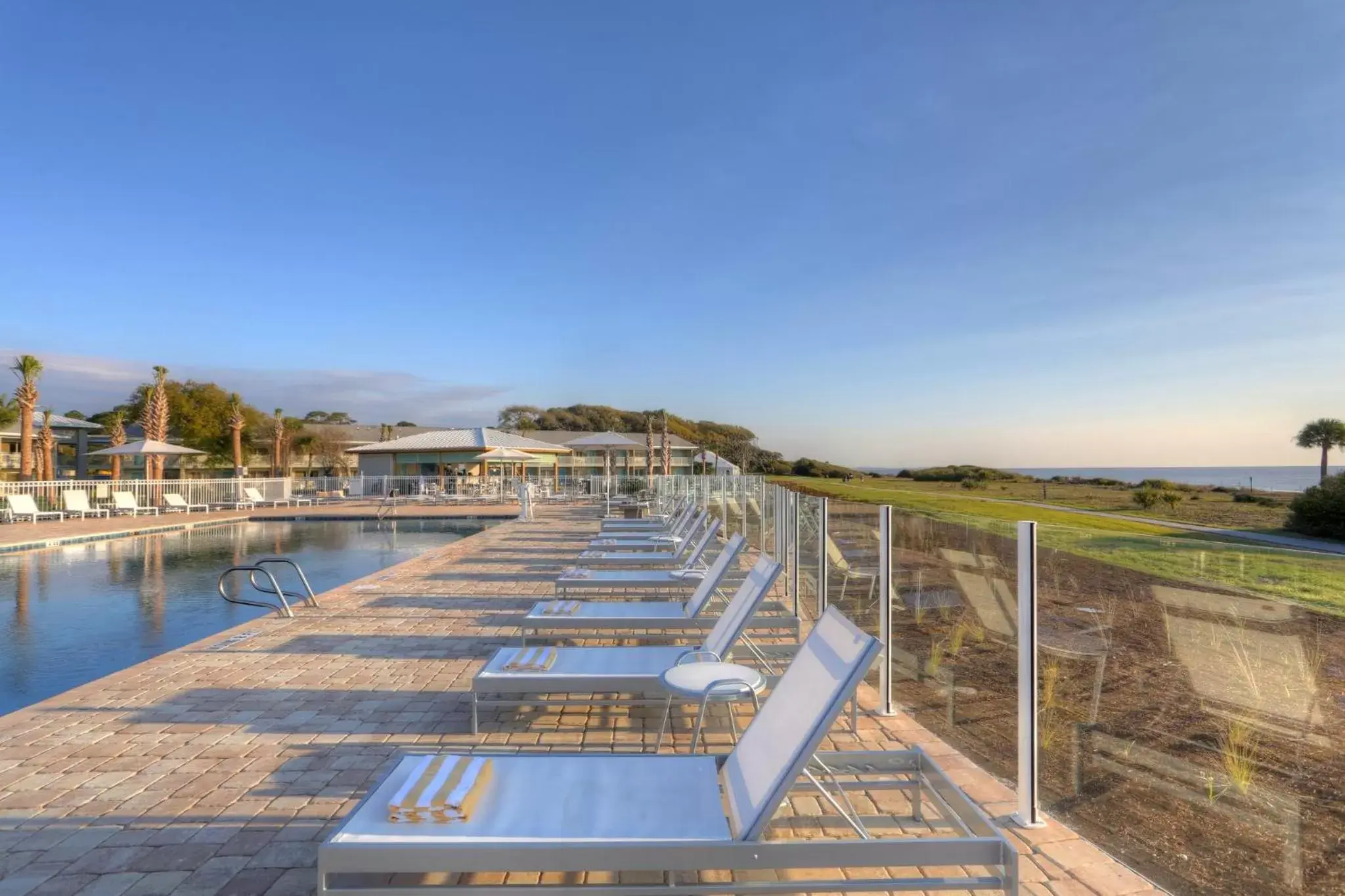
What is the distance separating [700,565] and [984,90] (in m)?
8.40

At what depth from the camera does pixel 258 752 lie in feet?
10.9

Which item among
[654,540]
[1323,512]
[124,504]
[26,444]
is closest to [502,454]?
[124,504]

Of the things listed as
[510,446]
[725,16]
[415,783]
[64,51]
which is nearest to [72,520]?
[64,51]

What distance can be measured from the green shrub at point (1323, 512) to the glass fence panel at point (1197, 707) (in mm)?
15596

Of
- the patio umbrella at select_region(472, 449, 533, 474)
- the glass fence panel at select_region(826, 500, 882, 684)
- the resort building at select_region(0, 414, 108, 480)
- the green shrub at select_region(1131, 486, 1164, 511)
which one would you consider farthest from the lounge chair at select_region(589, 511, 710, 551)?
the resort building at select_region(0, 414, 108, 480)

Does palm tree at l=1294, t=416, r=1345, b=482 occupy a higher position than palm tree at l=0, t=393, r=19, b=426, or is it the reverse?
palm tree at l=0, t=393, r=19, b=426

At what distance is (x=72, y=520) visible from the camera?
54.9 ft

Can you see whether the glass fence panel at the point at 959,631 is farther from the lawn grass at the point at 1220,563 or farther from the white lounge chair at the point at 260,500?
the white lounge chair at the point at 260,500

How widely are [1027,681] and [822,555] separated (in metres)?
2.36

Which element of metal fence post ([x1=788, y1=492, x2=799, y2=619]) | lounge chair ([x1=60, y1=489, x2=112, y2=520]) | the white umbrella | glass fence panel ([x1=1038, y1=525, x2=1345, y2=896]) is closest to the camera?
glass fence panel ([x1=1038, y1=525, x2=1345, y2=896])

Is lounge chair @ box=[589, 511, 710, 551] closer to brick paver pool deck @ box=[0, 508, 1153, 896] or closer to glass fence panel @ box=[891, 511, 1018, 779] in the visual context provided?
brick paver pool deck @ box=[0, 508, 1153, 896]

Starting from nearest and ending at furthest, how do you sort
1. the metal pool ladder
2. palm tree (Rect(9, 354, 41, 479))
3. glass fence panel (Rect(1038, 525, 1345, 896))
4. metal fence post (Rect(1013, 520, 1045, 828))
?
glass fence panel (Rect(1038, 525, 1345, 896))
metal fence post (Rect(1013, 520, 1045, 828))
the metal pool ladder
palm tree (Rect(9, 354, 41, 479))

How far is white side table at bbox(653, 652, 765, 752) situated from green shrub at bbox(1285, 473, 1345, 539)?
53.6ft

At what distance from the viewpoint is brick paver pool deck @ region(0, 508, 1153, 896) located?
2326mm
